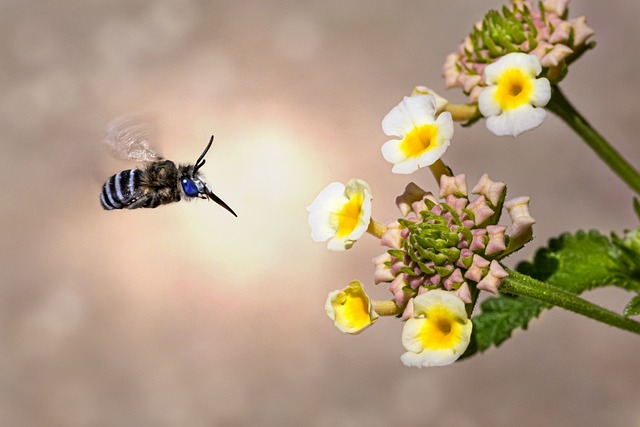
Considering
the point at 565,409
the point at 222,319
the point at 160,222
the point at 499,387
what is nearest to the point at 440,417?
the point at 499,387

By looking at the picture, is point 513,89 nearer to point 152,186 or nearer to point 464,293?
point 464,293

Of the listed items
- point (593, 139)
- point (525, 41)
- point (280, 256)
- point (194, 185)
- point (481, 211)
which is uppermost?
point (280, 256)

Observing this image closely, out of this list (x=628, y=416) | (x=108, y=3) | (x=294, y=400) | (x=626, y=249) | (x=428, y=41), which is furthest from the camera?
(x=108, y=3)

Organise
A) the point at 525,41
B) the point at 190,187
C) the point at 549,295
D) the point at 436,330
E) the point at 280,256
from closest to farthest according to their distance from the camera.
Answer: the point at 436,330 < the point at 549,295 < the point at 525,41 < the point at 190,187 < the point at 280,256

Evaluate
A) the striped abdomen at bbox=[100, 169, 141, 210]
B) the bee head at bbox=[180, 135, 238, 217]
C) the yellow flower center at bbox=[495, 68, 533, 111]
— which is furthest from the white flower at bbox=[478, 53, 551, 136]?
the striped abdomen at bbox=[100, 169, 141, 210]

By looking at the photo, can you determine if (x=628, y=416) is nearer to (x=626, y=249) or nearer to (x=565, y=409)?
(x=565, y=409)

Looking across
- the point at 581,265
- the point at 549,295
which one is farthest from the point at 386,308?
the point at 581,265

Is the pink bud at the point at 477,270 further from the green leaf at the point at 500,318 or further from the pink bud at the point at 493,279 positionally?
the green leaf at the point at 500,318

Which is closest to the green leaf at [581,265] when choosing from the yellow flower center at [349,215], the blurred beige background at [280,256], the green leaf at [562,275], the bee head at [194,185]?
the green leaf at [562,275]
